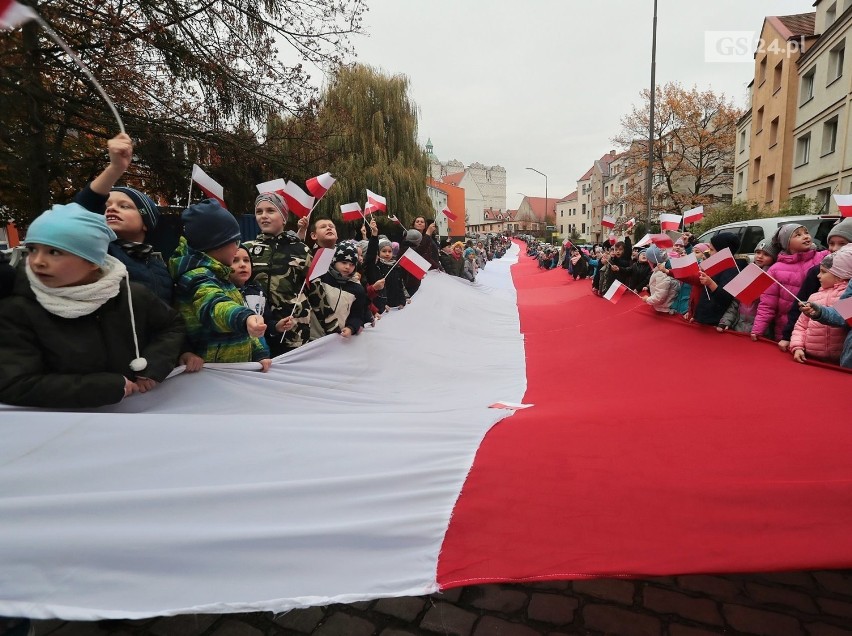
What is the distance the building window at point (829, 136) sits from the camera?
18.9 m

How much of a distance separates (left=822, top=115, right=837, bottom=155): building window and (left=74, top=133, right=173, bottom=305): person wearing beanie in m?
23.8

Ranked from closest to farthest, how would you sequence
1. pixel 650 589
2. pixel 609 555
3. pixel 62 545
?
pixel 62 545 < pixel 609 555 < pixel 650 589

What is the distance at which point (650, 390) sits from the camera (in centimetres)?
370

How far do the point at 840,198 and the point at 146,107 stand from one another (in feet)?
27.6

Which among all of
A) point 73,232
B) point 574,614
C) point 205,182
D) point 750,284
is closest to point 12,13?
point 73,232

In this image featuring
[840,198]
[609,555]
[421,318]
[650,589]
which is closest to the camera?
[609,555]

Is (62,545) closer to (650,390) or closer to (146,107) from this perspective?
(650,390)

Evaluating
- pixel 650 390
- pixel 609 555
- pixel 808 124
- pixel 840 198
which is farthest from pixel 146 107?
pixel 808 124

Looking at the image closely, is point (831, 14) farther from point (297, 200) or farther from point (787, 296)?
point (297, 200)

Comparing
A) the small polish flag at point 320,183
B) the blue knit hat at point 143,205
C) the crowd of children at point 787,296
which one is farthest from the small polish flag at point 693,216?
the blue knit hat at point 143,205

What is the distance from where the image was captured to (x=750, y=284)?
343 centimetres

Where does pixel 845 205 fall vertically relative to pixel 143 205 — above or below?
below

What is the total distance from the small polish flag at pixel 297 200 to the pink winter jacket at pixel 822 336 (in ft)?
13.2

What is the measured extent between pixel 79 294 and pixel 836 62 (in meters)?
25.6
